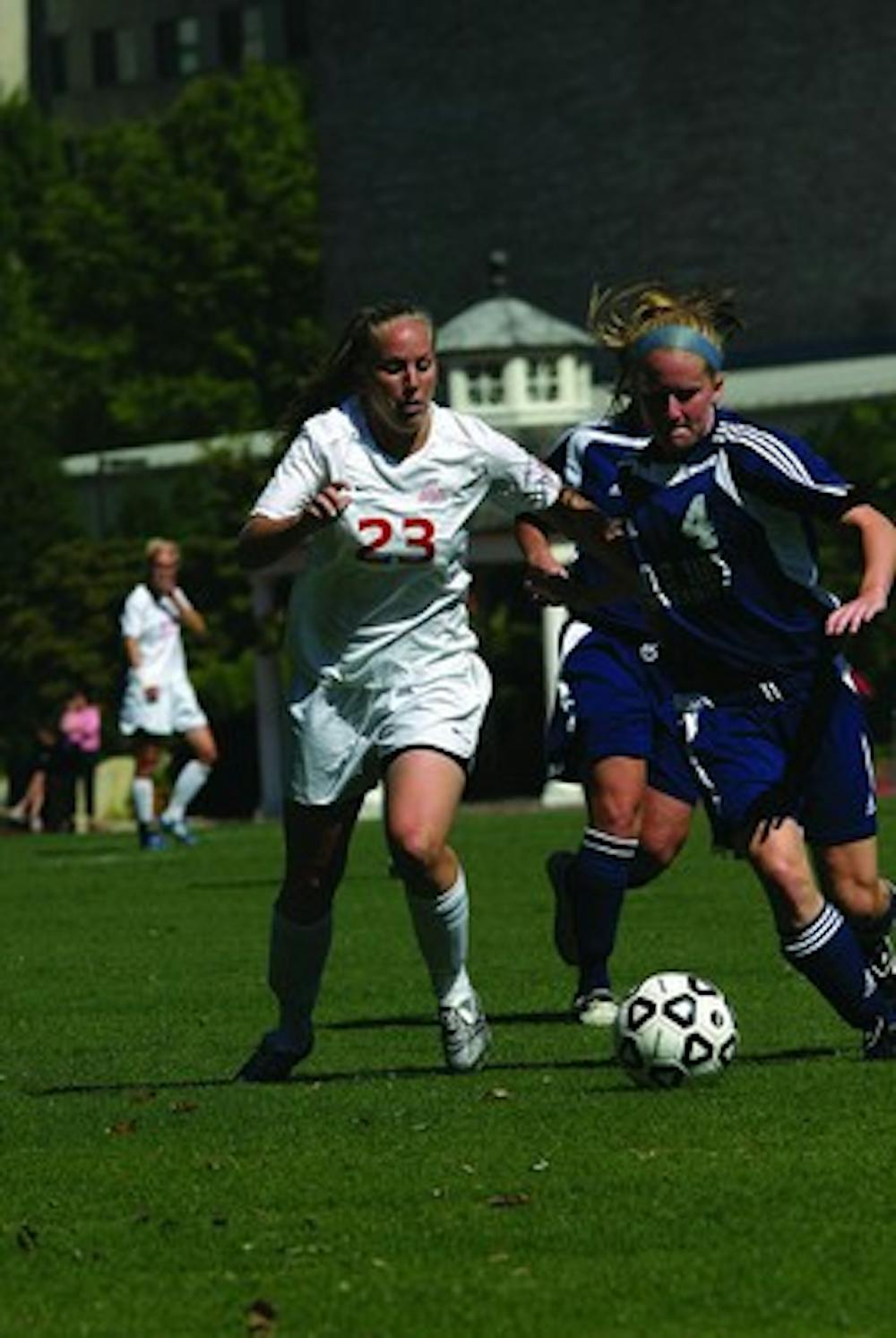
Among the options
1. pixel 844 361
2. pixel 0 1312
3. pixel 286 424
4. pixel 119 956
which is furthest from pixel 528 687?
pixel 0 1312

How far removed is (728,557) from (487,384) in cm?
4653

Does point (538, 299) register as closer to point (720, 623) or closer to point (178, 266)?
point (178, 266)

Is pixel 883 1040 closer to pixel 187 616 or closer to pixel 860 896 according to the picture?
pixel 860 896

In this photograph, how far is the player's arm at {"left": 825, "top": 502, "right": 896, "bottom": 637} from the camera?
1138cm

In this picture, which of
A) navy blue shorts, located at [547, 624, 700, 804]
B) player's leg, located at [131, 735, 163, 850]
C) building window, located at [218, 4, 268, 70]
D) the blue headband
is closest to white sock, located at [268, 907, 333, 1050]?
the blue headband

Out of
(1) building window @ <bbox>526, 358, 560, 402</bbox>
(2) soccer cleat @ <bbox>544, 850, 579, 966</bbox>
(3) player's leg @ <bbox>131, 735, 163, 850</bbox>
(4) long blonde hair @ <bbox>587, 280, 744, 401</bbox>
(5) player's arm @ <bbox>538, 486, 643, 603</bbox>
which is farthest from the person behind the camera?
(1) building window @ <bbox>526, 358, 560, 402</bbox>

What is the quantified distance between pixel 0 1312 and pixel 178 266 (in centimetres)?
9147

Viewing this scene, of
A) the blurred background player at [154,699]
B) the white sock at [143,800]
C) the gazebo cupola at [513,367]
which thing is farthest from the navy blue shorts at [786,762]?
the gazebo cupola at [513,367]

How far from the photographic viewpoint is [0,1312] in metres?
8.38

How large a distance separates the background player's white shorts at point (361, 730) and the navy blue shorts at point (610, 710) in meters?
2.33

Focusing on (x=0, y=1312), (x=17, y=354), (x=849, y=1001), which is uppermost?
(x=0, y=1312)

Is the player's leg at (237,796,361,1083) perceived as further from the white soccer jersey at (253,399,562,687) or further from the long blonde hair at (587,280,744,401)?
the long blonde hair at (587,280,744,401)

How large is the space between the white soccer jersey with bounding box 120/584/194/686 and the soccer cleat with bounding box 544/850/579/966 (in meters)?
17.4

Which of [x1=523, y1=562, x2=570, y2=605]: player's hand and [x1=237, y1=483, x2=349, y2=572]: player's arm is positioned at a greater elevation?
[x1=237, y1=483, x2=349, y2=572]: player's arm
